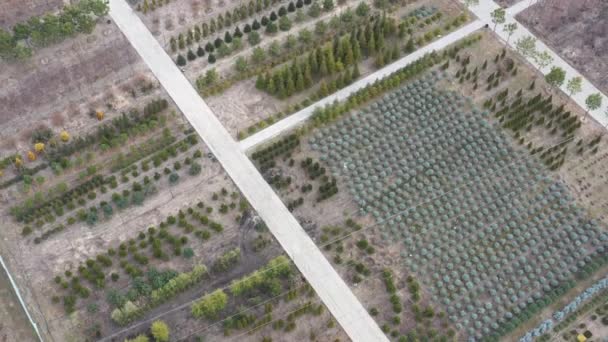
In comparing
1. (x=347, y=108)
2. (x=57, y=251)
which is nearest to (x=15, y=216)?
(x=57, y=251)

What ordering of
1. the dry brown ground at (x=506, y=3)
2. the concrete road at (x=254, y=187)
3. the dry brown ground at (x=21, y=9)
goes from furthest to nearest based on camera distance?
1. the dry brown ground at (x=506, y=3)
2. the dry brown ground at (x=21, y=9)
3. the concrete road at (x=254, y=187)

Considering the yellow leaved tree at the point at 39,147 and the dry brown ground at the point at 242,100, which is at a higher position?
the yellow leaved tree at the point at 39,147

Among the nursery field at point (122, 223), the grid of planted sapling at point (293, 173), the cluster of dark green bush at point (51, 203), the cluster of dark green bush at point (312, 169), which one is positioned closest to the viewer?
the nursery field at point (122, 223)

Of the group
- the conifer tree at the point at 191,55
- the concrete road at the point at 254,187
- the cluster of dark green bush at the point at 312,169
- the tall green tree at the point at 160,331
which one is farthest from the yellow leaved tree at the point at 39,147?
the cluster of dark green bush at the point at 312,169

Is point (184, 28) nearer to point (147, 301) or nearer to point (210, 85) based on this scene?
point (210, 85)

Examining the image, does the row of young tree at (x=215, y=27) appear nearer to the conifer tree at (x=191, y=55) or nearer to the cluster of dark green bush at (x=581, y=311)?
the conifer tree at (x=191, y=55)

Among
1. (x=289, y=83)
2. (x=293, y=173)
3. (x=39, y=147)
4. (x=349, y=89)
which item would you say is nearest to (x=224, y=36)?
(x=289, y=83)
